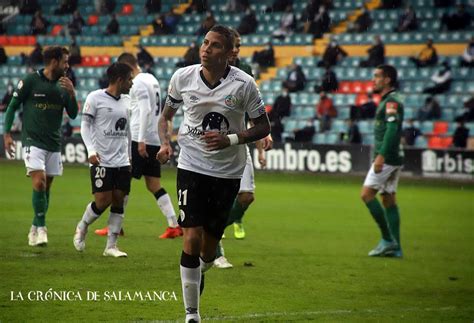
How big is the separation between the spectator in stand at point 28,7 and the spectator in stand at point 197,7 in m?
6.29

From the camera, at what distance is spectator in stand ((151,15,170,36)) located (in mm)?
33719

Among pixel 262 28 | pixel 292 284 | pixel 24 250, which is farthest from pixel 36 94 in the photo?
pixel 262 28

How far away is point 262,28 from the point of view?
32406 millimetres

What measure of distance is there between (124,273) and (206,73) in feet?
8.94

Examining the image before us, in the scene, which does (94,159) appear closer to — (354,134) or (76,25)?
(354,134)

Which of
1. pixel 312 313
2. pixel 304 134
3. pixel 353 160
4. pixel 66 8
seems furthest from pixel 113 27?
pixel 312 313

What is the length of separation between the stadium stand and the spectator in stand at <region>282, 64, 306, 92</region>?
0.34 metres

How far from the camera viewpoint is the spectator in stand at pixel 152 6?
115 ft

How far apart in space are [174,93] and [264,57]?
23.0 meters

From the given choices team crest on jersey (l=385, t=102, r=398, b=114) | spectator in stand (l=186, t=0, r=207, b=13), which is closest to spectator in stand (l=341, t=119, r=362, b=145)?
spectator in stand (l=186, t=0, r=207, b=13)

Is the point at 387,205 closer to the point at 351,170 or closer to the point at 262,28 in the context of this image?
the point at 351,170

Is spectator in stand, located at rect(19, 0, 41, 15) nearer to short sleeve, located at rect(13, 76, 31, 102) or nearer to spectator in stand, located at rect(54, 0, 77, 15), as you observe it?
spectator in stand, located at rect(54, 0, 77, 15)

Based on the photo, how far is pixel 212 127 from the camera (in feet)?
24.0

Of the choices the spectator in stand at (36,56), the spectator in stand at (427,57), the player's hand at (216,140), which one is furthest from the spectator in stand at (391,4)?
the player's hand at (216,140)
